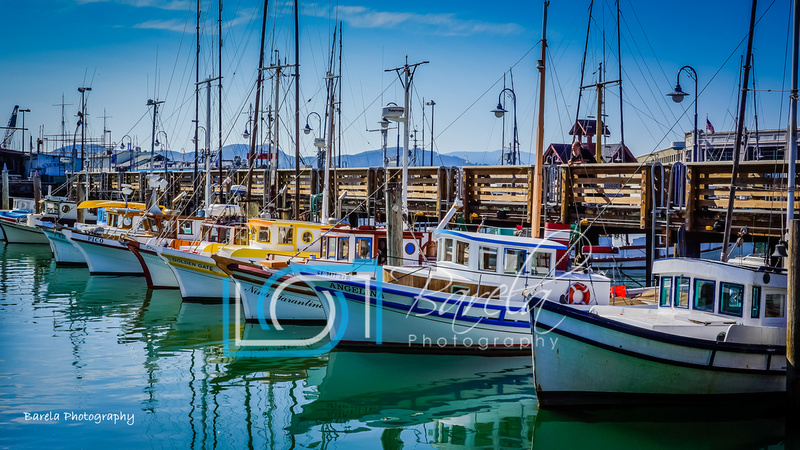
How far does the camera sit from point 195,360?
53.5 ft

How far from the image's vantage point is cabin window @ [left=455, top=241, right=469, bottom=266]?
659 inches

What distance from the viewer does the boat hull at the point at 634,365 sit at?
12117mm

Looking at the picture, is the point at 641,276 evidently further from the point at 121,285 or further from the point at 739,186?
the point at 121,285

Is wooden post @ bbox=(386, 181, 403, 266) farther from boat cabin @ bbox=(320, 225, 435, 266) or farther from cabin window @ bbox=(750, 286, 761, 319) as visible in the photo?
cabin window @ bbox=(750, 286, 761, 319)

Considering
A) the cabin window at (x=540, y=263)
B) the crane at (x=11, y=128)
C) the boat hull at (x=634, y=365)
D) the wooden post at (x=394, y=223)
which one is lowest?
the boat hull at (x=634, y=365)

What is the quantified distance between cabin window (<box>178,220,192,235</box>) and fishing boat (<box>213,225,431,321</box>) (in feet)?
38.1

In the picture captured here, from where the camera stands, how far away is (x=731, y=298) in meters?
12.9

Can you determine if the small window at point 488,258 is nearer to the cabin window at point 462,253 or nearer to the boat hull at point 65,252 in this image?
the cabin window at point 462,253

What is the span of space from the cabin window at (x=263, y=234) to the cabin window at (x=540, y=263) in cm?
1177

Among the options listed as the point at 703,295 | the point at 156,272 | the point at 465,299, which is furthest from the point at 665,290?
the point at 156,272

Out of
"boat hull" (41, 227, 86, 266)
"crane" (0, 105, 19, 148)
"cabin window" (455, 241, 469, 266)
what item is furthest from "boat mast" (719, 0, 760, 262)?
"crane" (0, 105, 19, 148)

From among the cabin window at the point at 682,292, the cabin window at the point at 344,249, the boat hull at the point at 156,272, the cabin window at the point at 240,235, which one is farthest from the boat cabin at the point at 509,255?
the boat hull at the point at 156,272

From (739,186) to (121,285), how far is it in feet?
77.4

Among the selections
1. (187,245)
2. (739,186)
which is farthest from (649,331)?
(187,245)
